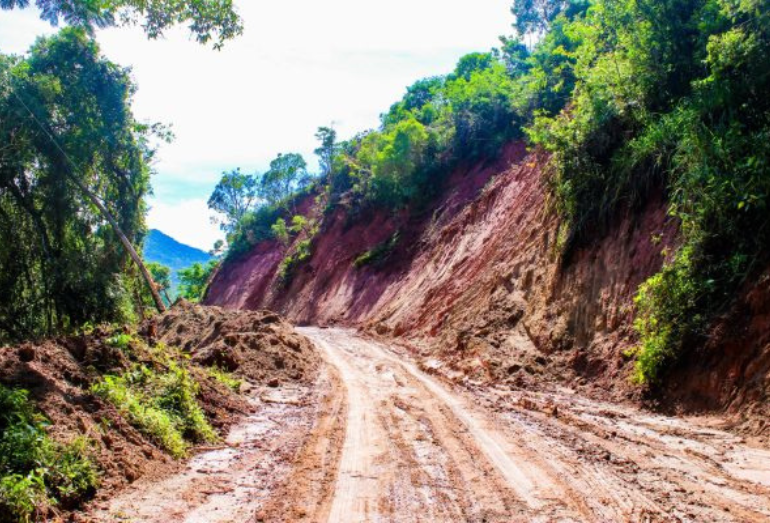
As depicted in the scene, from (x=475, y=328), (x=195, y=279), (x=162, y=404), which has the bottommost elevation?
(x=162, y=404)

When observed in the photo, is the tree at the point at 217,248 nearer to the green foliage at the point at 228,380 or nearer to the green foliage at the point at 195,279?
the green foliage at the point at 195,279

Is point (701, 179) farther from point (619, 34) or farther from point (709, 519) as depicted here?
point (709, 519)

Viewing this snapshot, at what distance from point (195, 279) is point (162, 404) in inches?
2284

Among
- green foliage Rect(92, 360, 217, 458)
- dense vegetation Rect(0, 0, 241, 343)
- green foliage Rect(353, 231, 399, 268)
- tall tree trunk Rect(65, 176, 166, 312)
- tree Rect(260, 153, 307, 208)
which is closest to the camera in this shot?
green foliage Rect(92, 360, 217, 458)

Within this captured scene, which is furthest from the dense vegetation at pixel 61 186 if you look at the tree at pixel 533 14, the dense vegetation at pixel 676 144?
the tree at pixel 533 14

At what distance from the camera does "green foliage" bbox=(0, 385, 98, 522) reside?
4.25 m

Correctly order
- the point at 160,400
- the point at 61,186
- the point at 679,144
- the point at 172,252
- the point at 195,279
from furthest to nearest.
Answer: the point at 172,252 → the point at 195,279 → the point at 61,186 → the point at 679,144 → the point at 160,400

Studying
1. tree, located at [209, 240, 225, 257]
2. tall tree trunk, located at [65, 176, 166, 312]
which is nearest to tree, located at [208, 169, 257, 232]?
tree, located at [209, 240, 225, 257]

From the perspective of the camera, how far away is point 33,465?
15.7 feet

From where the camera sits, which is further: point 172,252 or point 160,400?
point 172,252

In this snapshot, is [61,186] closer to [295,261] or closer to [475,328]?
[475,328]

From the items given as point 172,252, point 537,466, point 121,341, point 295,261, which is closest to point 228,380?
point 121,341

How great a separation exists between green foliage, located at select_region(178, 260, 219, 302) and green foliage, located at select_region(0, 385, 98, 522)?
5531cm

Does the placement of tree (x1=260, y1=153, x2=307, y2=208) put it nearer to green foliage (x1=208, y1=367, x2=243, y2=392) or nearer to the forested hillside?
the forested hillside
